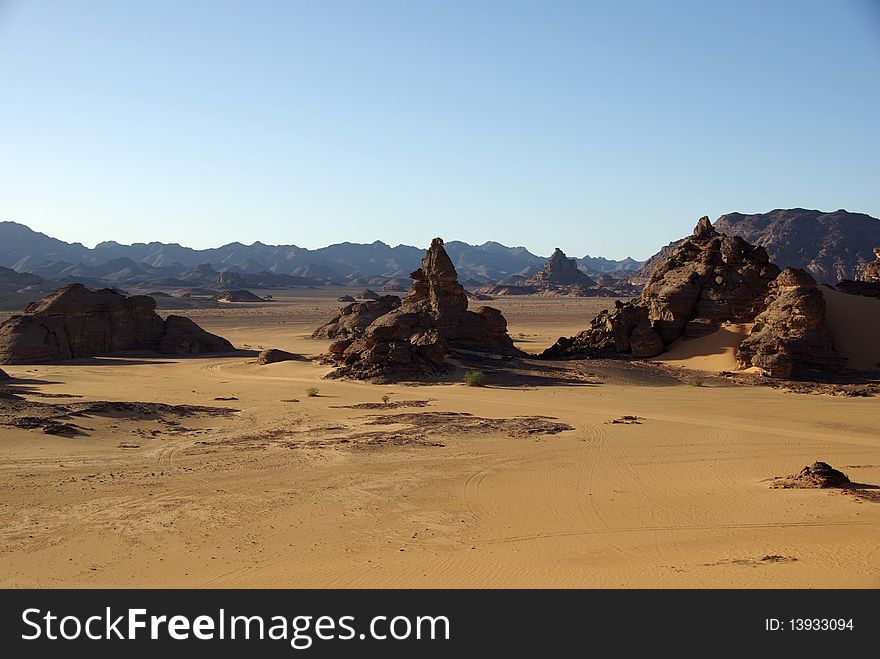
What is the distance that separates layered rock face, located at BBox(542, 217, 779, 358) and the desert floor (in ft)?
23.1

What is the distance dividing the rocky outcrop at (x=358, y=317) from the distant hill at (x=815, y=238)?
85.4m

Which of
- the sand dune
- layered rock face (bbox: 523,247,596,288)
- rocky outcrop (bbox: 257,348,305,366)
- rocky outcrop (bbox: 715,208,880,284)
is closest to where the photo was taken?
the sand dune

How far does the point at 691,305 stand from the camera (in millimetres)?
31375

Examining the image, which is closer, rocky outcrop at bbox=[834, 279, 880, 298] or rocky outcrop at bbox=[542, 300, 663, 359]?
rocky outcrop at bbox=[542, 300, 663, 359]

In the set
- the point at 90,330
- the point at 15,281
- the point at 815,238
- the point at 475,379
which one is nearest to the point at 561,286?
the point at 815,238

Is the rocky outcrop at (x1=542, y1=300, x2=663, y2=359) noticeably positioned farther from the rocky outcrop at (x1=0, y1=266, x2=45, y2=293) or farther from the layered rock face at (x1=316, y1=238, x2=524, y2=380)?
the rocky outcrop at (x1=0, y1=266, x2=45, y2=293)

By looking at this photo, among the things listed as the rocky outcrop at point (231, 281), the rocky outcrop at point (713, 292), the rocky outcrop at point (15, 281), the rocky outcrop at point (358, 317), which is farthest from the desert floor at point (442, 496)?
the rocky outcrop at point (231, 281)

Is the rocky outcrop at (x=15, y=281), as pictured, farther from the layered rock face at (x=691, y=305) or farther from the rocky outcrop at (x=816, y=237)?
the rocky outcrop at (x=816, y=237)

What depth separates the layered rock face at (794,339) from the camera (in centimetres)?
2697

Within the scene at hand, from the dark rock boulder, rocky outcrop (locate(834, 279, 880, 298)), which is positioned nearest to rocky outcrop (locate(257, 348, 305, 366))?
the dark rock boulder

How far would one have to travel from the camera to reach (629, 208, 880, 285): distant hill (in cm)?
12044
